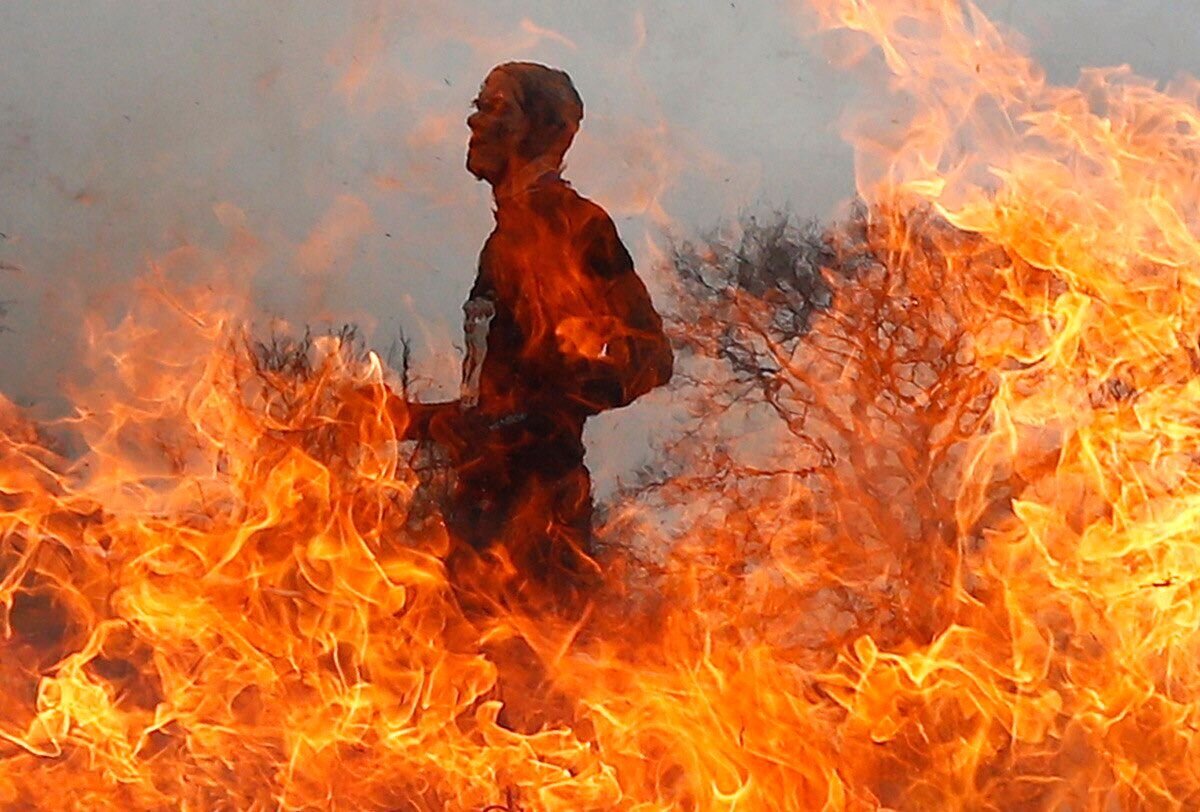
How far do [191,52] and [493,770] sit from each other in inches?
70.5

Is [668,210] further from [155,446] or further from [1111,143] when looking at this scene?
[155,446]

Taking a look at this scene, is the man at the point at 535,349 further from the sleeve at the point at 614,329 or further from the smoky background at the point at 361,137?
the smoky background at the point at 361,137

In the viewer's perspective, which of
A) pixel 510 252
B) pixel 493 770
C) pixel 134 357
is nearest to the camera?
pixel 493 770

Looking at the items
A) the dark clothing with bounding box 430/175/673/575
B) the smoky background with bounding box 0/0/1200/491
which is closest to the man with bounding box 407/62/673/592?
the dark clothing with bounding box 430/175/673/575

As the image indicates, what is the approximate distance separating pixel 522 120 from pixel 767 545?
1096 mm

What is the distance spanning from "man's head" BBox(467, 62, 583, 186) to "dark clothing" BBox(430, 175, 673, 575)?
0.07 meters

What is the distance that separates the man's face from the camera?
280 cm

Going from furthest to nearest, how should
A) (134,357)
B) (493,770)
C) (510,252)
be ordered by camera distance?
(134,357) < (510,252) < (493,770)

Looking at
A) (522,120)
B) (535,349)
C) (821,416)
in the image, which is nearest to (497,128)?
(522,120)

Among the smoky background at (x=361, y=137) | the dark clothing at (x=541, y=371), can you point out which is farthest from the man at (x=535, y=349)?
the smoky background at (x=361, y=137)

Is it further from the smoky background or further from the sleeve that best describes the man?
the smoky background

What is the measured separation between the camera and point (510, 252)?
9.25 feet

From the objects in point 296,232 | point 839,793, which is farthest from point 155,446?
point 839,793

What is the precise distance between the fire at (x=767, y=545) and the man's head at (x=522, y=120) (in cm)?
36
